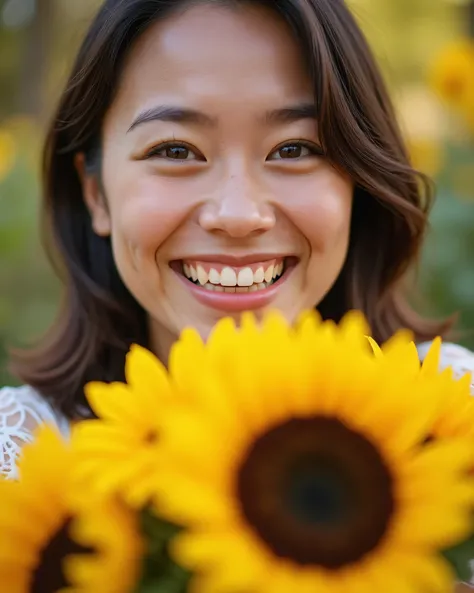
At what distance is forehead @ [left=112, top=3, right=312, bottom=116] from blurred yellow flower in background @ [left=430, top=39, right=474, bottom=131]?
1888 millimetres

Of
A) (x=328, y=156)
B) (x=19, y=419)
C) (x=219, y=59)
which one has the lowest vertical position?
(x=19, y=419)

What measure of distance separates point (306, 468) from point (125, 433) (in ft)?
0.41

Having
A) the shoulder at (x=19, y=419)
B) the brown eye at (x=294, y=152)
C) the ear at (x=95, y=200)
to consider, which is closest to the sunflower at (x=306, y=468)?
the brown eye at (x=294, y=152)

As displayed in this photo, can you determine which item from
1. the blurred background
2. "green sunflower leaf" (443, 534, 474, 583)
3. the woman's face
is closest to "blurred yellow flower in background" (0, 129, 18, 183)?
the blurred background

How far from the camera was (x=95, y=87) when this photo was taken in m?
1.29

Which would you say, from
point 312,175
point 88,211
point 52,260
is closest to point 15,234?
point 52,260

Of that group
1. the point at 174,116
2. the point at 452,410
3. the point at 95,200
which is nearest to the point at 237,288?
the point at 174,116

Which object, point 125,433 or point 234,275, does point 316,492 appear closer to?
point 125,433

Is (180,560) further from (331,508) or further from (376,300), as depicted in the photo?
(376,300)

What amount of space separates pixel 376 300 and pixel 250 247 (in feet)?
1.42

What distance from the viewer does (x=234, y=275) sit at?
1.15m

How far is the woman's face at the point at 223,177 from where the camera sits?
3.61 feet

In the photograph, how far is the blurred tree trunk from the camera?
16.7 ft

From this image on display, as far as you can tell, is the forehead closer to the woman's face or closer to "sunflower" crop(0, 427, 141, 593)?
the woman's face
